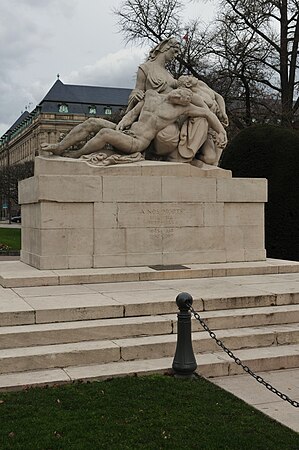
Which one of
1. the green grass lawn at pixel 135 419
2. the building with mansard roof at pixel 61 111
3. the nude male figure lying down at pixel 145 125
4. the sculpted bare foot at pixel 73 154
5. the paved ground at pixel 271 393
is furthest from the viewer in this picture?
the building with mansard roof at pixel 61 111

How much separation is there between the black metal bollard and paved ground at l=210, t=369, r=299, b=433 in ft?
1.21

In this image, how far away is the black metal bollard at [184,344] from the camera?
5363mm

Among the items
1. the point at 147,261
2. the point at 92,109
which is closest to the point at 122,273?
the point at 147,261

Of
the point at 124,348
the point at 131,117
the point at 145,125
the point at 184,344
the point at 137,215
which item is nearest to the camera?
the point at 184,344

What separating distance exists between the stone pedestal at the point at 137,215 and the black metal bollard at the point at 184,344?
4.23 m

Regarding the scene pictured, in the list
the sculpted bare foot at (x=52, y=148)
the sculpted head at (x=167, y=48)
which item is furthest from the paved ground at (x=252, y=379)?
the sculpted head at (x=167, y=48)

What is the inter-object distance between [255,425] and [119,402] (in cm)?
117

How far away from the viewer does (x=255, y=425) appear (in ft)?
14.6

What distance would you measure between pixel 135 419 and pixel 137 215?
560 centimetres

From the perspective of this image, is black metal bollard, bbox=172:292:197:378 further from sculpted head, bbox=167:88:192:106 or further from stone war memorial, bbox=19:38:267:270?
sculpted head, bbox=167:88:192:106

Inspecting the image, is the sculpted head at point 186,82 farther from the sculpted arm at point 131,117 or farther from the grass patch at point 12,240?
the grass patch at point 12,240

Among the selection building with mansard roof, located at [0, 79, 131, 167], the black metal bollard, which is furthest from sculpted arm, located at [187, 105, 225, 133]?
building with mansard roof, located at [0, 79, 131, 167]

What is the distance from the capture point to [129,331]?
21.1ft

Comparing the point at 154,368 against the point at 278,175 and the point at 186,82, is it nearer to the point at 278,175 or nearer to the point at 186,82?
the point at 186,82
